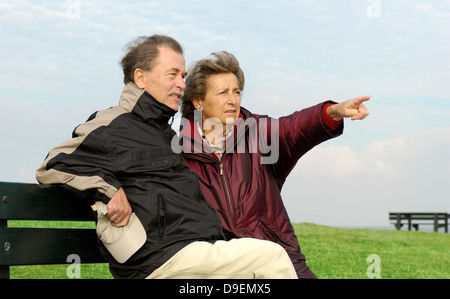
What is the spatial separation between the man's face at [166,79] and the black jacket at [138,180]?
268 millimetres

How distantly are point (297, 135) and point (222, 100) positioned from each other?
62cm

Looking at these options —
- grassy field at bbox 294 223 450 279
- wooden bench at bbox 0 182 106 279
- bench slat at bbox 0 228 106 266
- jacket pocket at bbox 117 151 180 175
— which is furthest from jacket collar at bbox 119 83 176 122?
grassy field at bbox 294 223 450 279

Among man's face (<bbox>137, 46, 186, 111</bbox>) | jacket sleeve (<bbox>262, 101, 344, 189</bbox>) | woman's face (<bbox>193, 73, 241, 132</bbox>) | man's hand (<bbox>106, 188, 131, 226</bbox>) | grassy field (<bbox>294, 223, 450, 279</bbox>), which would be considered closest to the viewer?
man's hand (<bbox>106, 188, 131, 226</bbox>)

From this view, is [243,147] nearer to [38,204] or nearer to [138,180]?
[138,180]

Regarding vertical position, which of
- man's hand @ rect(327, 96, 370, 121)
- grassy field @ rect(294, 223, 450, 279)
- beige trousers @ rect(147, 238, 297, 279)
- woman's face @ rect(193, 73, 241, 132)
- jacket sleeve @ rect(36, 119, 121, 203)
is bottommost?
grassy field @ rect(294, 223, 450, 279)

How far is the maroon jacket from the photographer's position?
4.12m

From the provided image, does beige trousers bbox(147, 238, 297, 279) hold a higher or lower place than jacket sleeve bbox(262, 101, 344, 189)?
lower

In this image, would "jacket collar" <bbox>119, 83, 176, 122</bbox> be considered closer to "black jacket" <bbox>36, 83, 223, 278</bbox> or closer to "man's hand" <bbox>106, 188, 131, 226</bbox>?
"black jacket" <bbox>36, 83, 223, 278</bbox>

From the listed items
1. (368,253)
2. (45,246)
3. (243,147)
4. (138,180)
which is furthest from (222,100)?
(368,253)

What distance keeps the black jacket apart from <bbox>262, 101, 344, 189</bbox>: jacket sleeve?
849mm

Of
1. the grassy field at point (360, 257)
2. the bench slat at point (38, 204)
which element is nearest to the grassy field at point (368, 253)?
the grassy field at point (360, 257)

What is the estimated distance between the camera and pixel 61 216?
4055 millimetres

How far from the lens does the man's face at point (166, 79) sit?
3.88m
